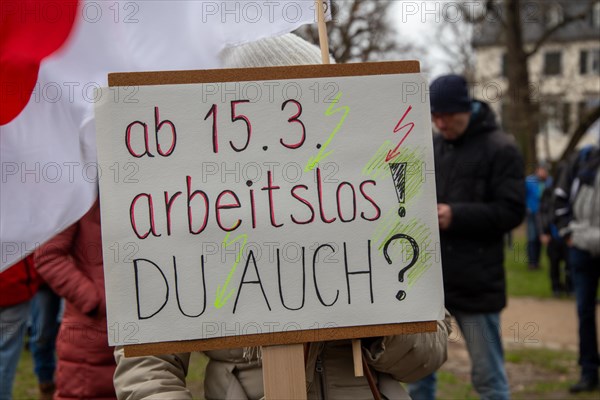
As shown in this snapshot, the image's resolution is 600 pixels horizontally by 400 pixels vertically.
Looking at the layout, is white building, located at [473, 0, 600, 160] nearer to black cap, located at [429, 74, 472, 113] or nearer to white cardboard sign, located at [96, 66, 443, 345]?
black cap, located at [429, 74, 472, 113]

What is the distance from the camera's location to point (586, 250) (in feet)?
16.9

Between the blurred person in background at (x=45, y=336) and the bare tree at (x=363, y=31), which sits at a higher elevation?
the bare tree at (x=363, y=31)

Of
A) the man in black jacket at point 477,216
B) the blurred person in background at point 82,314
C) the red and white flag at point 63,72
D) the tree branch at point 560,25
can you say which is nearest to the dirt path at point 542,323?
the man in black jacket at point 477,216

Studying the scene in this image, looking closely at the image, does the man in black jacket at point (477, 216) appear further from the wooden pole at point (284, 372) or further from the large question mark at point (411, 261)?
the wooden pole at point (284, 372)

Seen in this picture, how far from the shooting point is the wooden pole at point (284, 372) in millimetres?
1820

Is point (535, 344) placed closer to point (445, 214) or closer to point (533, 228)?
point (445, 214)

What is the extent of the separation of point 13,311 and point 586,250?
12.0ft

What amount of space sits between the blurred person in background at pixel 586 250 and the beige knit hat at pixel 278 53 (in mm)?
3512

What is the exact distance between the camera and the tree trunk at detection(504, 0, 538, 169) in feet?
59.8

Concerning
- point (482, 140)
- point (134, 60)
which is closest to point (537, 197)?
point (482, 140)

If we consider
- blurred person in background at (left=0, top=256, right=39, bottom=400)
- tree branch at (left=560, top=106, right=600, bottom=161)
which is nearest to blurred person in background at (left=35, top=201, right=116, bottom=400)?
blurred person in background at (left=0, top=256, right=39, bottom=400)

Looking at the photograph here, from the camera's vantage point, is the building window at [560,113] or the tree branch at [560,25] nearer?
the tree branch at [560,25]

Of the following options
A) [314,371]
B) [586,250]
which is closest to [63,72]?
[314,371]

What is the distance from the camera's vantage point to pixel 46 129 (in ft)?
8.26
